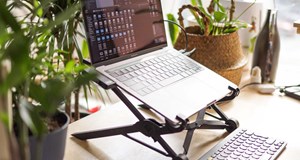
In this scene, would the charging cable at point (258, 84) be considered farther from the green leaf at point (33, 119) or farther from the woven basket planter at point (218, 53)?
the green leaf at point (33, 119)

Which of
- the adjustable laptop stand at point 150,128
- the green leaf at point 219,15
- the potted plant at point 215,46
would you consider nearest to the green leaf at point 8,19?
the adjustable laptop stand at point 150,128

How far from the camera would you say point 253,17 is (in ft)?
5.92

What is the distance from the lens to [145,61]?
1.09m

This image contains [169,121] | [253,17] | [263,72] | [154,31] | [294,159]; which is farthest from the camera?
[253,17]

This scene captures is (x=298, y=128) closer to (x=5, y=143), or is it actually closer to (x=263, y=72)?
(x=263, y=72)

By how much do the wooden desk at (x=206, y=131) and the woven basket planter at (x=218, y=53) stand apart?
5.0 inches

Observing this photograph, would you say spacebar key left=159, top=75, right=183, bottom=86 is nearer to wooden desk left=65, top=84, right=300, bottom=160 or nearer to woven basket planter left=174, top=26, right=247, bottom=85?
wooden desk left=65, top=84, right=300, bottom=160

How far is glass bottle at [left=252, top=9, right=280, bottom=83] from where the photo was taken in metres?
1.57

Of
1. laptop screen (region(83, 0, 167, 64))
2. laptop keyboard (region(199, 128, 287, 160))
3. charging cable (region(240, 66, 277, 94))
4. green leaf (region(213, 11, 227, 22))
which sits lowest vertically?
charging cable (region(240, 66, 277, 94))

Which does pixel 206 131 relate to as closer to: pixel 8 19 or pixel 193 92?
pixel 193 92

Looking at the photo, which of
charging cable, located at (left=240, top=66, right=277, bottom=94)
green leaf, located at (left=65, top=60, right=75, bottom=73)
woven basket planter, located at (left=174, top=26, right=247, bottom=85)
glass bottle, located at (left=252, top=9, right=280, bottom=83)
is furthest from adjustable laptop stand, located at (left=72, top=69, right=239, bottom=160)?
glass bottle, located at (left=252, top=9, right=280, bottom=83)

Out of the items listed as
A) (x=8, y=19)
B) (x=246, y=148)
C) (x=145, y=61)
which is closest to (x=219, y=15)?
(x=145, y=61)

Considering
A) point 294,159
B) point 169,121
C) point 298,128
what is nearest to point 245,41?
point 298,128

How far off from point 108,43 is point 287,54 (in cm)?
128
